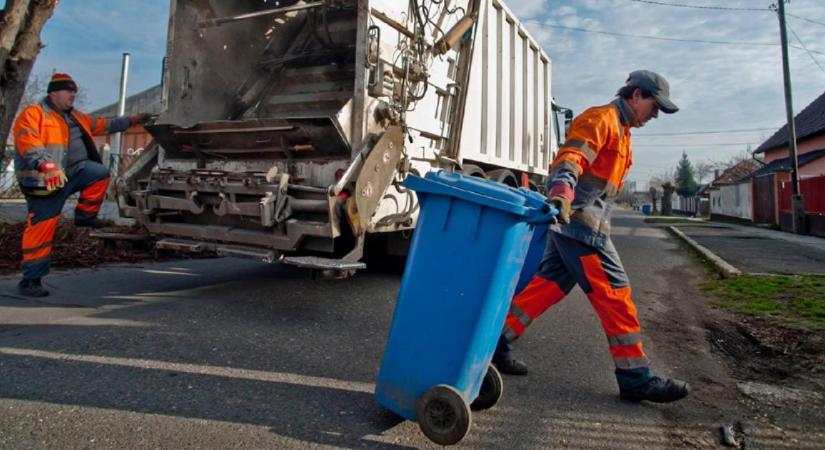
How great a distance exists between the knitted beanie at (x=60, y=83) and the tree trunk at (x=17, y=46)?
1813 mm

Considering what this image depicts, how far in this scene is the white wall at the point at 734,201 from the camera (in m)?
24.4

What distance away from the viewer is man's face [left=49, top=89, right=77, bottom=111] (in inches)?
165

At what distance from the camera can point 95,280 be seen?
4.92m

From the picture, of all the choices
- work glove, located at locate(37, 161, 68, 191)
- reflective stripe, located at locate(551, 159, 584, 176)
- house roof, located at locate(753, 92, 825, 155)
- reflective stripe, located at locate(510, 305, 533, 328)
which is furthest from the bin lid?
house roof, located at locate(753, 92, 825, 155)

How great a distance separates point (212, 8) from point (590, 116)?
369 centimetres

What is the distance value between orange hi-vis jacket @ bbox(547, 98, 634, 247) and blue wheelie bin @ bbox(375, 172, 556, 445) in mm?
540

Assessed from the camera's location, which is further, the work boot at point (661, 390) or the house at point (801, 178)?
the house at point (801, 178)

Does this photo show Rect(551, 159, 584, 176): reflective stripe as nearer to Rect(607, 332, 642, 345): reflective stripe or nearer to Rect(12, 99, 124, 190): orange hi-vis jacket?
Rect(607, 332, 642, 345): reflective stripe

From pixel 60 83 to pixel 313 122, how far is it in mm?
2186

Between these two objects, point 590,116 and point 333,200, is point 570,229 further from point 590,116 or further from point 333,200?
point 333,200

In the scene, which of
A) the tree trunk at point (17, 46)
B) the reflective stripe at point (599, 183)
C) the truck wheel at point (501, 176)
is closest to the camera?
the reflective stripe at point (599, 183)

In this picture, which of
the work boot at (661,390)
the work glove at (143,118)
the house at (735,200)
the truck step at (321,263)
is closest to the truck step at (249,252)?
the truck step at (321,263)

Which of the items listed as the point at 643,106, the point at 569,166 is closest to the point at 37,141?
the point at 569,166

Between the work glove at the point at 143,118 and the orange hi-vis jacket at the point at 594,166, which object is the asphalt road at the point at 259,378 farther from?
the work glove at the point at 143,118
